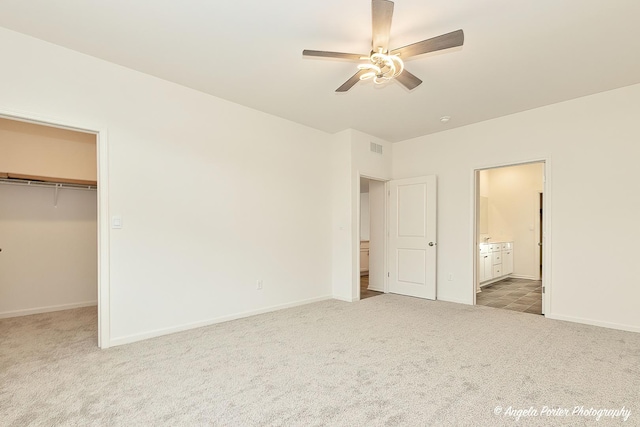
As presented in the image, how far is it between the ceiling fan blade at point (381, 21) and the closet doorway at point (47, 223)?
3.63 meters

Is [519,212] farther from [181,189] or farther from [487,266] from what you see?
[181,189]

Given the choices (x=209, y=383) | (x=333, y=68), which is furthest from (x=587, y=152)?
(x=209, y=383)

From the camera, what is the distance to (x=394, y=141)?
567cm

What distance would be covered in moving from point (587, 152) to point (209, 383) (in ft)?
15.8

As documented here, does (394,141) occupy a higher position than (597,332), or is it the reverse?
(394,141)

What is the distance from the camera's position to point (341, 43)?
2707 millimetres

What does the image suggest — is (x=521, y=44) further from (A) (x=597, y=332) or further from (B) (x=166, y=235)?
(B) (x=166, y=235)

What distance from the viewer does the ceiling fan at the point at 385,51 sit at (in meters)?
2.02

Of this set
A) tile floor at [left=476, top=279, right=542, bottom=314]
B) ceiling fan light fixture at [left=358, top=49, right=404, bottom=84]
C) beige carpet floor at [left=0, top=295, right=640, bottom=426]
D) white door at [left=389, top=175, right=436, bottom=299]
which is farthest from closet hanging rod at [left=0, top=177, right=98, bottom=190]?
tile floor at [left=476, top=279, right=542, bottom=314]

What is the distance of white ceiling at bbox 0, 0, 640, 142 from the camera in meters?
2.29

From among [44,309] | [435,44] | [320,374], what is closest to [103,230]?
[44,309]

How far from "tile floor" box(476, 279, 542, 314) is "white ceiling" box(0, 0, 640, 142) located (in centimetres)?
290

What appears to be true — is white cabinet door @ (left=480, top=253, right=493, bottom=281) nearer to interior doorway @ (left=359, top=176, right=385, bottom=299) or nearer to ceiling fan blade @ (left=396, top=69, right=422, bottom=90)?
interior doorway @ (left=359, top=176, right=385, bottom=299)

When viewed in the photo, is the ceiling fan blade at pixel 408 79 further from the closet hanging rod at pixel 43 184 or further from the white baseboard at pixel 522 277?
the white baseboard at pixel 522 277
